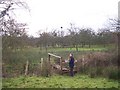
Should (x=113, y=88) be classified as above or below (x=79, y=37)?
below

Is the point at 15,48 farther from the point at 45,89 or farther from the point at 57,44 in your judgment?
the point at 57,44

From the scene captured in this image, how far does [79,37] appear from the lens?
111ft

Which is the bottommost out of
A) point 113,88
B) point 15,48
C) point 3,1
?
point 113,88

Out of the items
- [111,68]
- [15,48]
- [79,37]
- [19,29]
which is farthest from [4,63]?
[79,37]

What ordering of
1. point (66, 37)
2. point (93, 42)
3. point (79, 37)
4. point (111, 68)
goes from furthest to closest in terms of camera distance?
point (66, 37) < point (79, 37) < point (93, 42) < point (111, 68)

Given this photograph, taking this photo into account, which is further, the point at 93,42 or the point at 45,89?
the point at 93,42

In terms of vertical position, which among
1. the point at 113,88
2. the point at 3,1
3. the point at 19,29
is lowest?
the point at 113,88

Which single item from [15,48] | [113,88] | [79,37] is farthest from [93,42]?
[113,88]

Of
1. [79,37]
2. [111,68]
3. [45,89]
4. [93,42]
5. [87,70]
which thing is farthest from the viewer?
[79,37]

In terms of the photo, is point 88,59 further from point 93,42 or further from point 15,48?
point 93,42

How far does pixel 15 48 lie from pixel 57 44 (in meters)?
20.2

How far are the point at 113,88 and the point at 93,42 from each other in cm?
2039

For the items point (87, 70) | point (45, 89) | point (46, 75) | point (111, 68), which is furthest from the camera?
point (87, 70)

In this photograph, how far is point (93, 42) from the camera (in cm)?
3078
